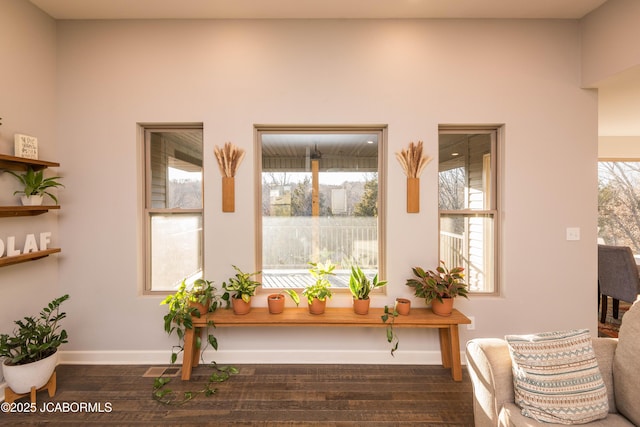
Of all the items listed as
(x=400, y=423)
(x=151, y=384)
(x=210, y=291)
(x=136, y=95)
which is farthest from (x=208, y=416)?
(x=136, y=95)

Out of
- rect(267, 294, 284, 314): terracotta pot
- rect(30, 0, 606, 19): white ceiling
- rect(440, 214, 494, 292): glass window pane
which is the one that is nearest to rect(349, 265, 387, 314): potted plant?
rect(267, 294, 284, 314): terracotta pot

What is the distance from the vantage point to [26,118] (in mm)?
2381

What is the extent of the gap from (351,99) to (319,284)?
159 centimetres

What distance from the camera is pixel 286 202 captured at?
112 inches

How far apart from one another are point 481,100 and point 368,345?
2.32m

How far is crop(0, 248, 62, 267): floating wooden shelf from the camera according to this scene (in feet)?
6.76

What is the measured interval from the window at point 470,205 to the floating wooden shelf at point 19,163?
319cm

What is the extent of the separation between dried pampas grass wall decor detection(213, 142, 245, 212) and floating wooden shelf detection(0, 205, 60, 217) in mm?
1287

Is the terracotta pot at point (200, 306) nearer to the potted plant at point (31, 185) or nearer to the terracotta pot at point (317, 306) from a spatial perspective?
the terracotta pot at point (317, 306)

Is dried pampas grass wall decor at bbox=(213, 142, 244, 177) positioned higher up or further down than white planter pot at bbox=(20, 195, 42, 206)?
higher up

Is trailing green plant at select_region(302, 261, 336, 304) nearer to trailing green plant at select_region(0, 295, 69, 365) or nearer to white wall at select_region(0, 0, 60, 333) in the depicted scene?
trailing green plant at select_region(0, 295, 69, 365)

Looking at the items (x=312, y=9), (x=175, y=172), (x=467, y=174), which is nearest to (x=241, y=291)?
(x=175, y=172)

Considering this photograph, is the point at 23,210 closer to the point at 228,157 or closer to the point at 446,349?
the point at 228,157

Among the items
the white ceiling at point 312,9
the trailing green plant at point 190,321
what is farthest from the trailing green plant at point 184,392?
the white ceiling at point 312,9
